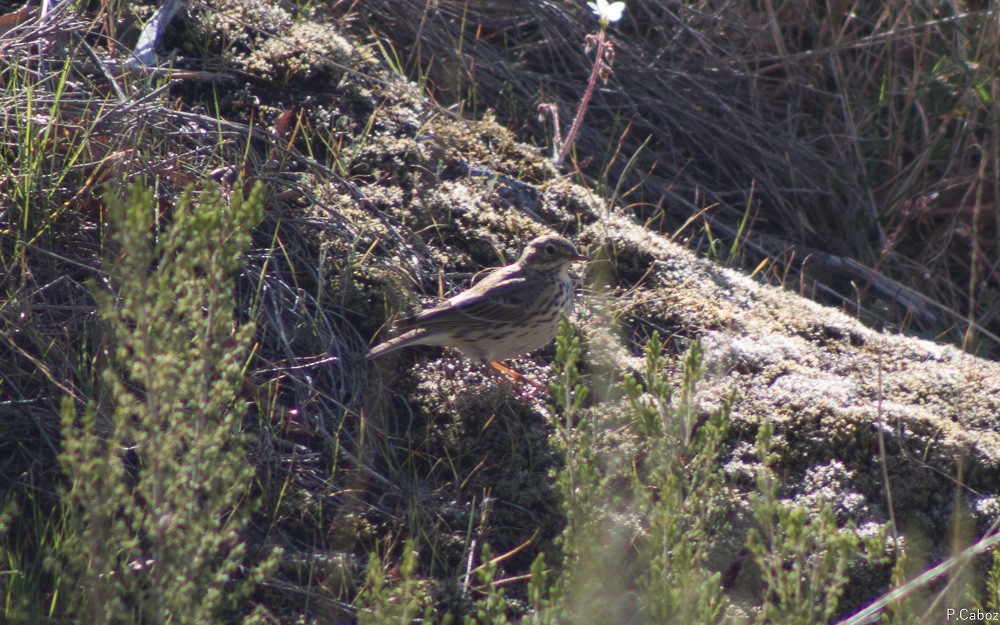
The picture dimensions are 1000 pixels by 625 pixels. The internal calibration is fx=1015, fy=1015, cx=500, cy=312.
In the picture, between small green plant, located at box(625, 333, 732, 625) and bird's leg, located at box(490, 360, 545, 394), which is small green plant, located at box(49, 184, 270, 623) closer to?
small green plant, located at box(625, 333, 732, 625)

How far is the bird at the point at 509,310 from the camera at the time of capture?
15.2 ft

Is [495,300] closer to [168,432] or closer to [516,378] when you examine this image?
[516,378]

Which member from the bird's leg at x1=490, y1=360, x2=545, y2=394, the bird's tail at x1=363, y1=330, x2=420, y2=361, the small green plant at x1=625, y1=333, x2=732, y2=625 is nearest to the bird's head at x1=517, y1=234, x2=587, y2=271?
the bird's leg at x1=490, y1=360, x2=545, y2=394

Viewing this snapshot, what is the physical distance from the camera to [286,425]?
396 cm

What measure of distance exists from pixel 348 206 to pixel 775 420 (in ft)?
7.39

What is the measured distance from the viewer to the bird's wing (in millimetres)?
4684

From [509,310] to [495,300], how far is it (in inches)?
3.2

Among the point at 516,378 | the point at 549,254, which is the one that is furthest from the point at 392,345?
the point at 549,254

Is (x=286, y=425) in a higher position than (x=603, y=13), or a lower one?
lower

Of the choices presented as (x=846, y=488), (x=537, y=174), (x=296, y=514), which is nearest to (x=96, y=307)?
(x=296, y=514)

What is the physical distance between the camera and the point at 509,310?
484 centimetres

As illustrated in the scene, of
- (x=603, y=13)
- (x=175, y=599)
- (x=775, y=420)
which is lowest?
(x=775, y=420)

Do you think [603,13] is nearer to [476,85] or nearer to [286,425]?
[476,85]

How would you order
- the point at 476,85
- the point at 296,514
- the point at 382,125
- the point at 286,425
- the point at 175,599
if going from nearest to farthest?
the point at 175,599 < the point at 296,514 < the point at 286,425 < the point at 382,125 < the point at 476,85
